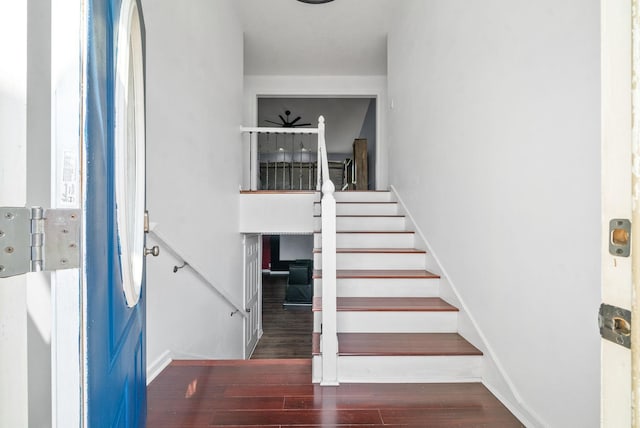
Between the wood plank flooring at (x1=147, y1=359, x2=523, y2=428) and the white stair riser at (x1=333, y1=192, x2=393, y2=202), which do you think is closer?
the wood plank flooring at (x1=147, y1=359, x2=523, y2=428)

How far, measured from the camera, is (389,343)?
2.04 m

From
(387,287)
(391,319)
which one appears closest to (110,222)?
(391,319)

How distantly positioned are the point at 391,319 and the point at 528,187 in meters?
1.20

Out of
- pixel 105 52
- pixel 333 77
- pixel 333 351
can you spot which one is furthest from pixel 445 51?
pixel 333 77

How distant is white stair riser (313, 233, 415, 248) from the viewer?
3164mm

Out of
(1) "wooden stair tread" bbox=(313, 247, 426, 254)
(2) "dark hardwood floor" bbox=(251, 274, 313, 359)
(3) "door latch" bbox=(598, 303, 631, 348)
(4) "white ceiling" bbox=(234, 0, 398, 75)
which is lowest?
(2) "dark hardwood floor" bbox=(251, 274, 313, 359)

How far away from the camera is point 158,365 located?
1.84 meters

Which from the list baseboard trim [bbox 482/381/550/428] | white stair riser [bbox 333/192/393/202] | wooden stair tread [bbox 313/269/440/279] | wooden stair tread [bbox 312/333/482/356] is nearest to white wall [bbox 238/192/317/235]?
white stair riser [bbox 333/192/393/202]

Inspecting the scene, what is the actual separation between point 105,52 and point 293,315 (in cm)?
615

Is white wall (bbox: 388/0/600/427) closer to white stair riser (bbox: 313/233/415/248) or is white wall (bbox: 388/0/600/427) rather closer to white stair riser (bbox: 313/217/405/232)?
white stair riser (bbox: 313/233/415/248)

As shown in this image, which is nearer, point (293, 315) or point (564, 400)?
point (564, 400)

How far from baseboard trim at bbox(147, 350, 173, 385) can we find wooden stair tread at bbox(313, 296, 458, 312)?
2.99 feet

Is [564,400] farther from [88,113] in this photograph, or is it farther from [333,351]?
[88,113]

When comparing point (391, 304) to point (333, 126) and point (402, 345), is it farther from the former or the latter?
point (333, 126)
